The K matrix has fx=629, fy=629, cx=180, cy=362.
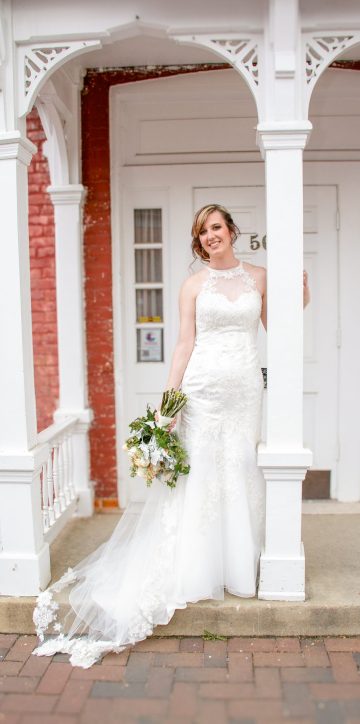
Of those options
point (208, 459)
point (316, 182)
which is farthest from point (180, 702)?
point (316, 182)

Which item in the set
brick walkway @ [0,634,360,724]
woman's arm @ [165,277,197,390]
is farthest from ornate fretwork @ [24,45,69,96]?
brick walkway @ [0,634,360,724]

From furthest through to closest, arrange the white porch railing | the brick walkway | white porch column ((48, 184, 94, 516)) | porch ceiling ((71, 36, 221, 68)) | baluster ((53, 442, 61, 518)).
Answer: white porch column ((48, 184, 94, 516)), baluster ((53, 442, 61, 518)), porch ceiling ((71, 36, 221, 68)), the white porch railing, the brick walkway

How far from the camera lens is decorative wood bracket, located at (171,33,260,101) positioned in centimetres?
345

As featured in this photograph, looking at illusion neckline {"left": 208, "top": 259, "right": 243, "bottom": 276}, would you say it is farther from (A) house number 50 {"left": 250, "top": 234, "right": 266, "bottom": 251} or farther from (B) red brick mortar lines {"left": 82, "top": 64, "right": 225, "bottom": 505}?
(B) red brick mortar lines {"left": 82, "top": 64, "right": 225, "bottom": 505}

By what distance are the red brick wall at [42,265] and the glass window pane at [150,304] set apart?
0.70m

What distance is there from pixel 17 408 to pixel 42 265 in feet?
5.85

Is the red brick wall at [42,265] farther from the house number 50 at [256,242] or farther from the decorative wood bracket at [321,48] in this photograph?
the decorative wood bracket at [321,48]

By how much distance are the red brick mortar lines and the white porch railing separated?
0.90 ft

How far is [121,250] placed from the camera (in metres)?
5.02

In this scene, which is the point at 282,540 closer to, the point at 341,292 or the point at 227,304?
the point at 227,304

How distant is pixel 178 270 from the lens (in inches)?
198

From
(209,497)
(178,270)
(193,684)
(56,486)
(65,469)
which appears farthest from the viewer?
(178,270)

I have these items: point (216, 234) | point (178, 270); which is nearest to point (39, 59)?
point (216, 234)

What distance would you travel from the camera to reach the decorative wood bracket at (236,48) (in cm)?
345
